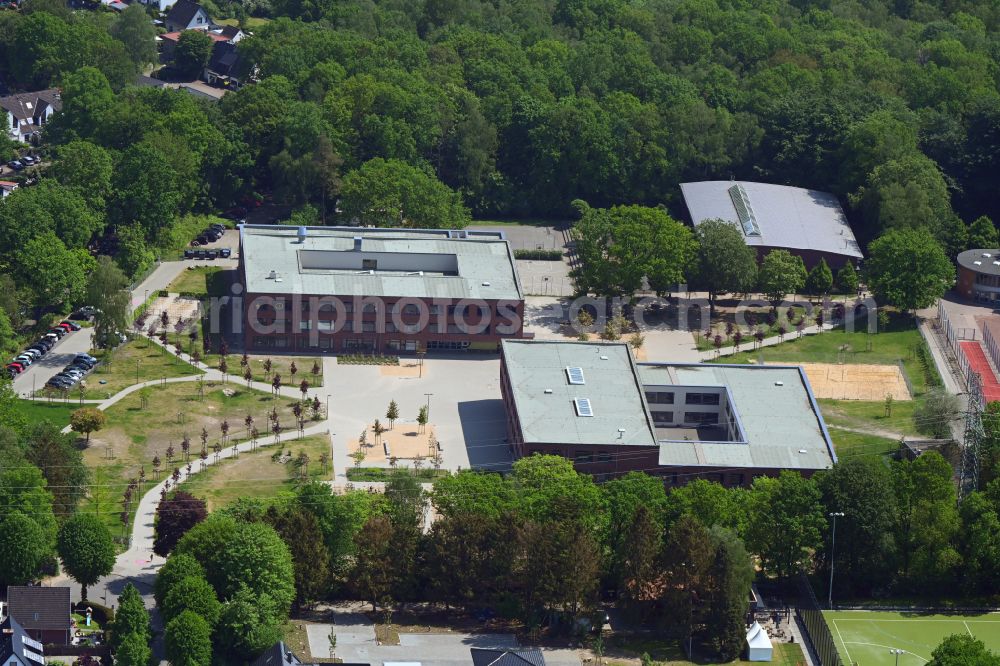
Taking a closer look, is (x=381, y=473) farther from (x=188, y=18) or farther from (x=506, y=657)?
(x=188, y=18)

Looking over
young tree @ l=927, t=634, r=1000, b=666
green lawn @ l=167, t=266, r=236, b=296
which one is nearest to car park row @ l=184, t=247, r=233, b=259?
green lawn @ l=167, t=266, r=236, b=296

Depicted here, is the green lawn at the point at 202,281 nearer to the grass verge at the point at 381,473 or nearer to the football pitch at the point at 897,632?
the grass verge at the point at 381,473

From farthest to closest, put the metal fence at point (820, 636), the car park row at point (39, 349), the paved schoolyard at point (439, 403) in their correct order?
1. the car park row at point (39, 349)
2. the paved schoolyard at point (439, 403)
3. the metal fence at point (820, 636)

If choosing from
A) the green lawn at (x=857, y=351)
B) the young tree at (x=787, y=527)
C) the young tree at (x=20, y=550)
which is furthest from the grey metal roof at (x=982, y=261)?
the young tree at (x=20, y=550)

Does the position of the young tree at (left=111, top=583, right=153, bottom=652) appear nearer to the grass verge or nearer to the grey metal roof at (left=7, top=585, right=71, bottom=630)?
the grey metal roof at (left=7, top=585, right=71, bottom=630)

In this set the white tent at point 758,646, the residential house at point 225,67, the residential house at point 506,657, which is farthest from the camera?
the residential house at point 225,67
